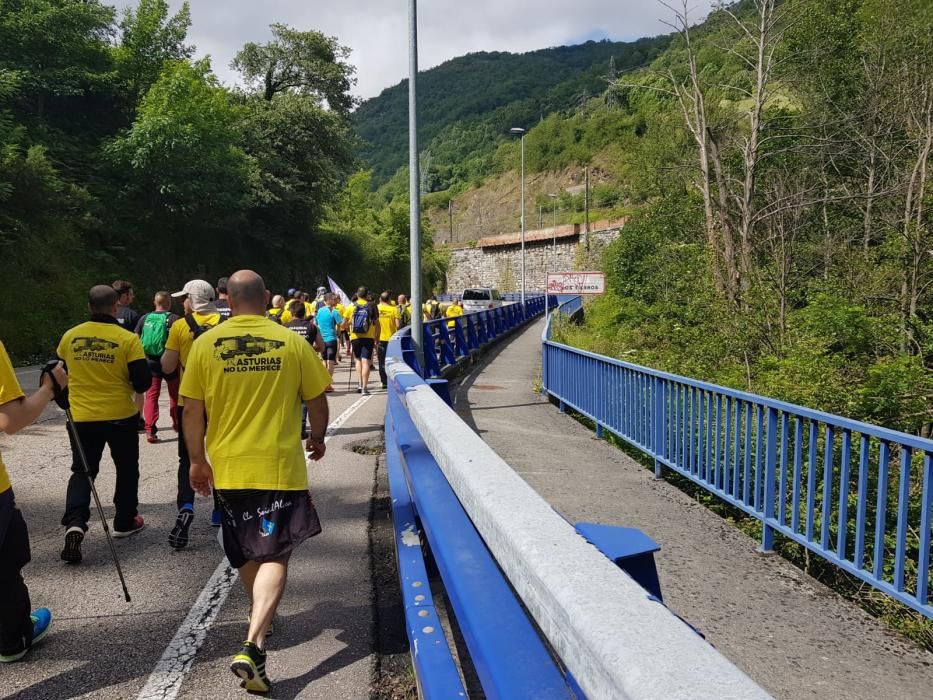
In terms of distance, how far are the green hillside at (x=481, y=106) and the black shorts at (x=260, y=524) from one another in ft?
499

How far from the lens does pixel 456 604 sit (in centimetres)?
192

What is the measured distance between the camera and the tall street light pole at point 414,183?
11.9 m

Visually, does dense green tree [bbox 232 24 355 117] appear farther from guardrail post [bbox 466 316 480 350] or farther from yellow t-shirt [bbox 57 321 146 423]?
yellow t-shirt [bbox 57 321 146 423]

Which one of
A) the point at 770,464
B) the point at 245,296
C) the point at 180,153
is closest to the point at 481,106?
the point at 180,153

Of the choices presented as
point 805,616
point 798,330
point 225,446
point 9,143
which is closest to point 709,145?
point 798,330

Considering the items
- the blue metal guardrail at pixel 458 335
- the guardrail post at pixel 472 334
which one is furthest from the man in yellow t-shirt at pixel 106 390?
the guardrail post at pixel 472 334

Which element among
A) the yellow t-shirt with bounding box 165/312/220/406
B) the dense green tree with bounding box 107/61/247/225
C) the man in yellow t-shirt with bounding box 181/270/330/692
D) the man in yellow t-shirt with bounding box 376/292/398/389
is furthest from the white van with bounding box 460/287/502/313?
the man in yellow t-shirt with bounding box 181/270/330/692

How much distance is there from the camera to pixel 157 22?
29.5 m

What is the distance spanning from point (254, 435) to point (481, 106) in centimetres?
19025

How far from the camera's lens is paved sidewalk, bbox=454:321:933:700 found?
11.5ft

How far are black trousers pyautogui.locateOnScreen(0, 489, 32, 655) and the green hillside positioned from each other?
5985 inches

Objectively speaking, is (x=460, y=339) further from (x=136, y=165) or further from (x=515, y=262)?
(x=515, y=262)

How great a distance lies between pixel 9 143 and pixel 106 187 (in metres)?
4.74

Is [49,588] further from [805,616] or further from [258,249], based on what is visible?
[258,249]
